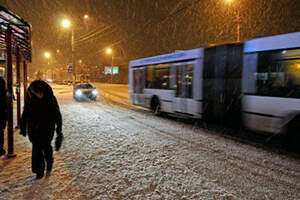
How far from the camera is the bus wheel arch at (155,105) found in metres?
10.4

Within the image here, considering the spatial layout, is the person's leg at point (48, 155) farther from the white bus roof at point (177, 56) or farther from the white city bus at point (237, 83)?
the white bus roof at point (177, 56)

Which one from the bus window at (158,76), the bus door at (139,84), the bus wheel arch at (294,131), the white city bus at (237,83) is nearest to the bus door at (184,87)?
the white city bus at (237,83)

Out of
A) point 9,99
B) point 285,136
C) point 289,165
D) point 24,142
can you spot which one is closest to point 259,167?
point 289,165

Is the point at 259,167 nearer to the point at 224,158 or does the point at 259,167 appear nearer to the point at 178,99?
the point at 224,158

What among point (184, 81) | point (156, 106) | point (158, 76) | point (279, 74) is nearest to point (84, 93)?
point (156, 106)

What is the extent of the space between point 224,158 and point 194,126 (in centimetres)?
352

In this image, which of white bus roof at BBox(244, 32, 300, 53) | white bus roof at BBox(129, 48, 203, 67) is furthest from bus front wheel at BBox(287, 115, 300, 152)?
white bus roof at BBox(129, 48, 203, 67)

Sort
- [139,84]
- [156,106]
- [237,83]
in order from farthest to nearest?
[139,84] → [156,106] → [237,83]

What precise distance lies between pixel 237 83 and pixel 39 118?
5.75 m

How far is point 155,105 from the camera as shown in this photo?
1077 centimetres

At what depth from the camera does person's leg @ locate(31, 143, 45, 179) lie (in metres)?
→ 3.63

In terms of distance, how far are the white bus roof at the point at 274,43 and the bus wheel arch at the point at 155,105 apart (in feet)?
16.2

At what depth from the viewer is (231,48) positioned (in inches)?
279

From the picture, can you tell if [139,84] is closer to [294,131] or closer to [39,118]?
[294,131]
